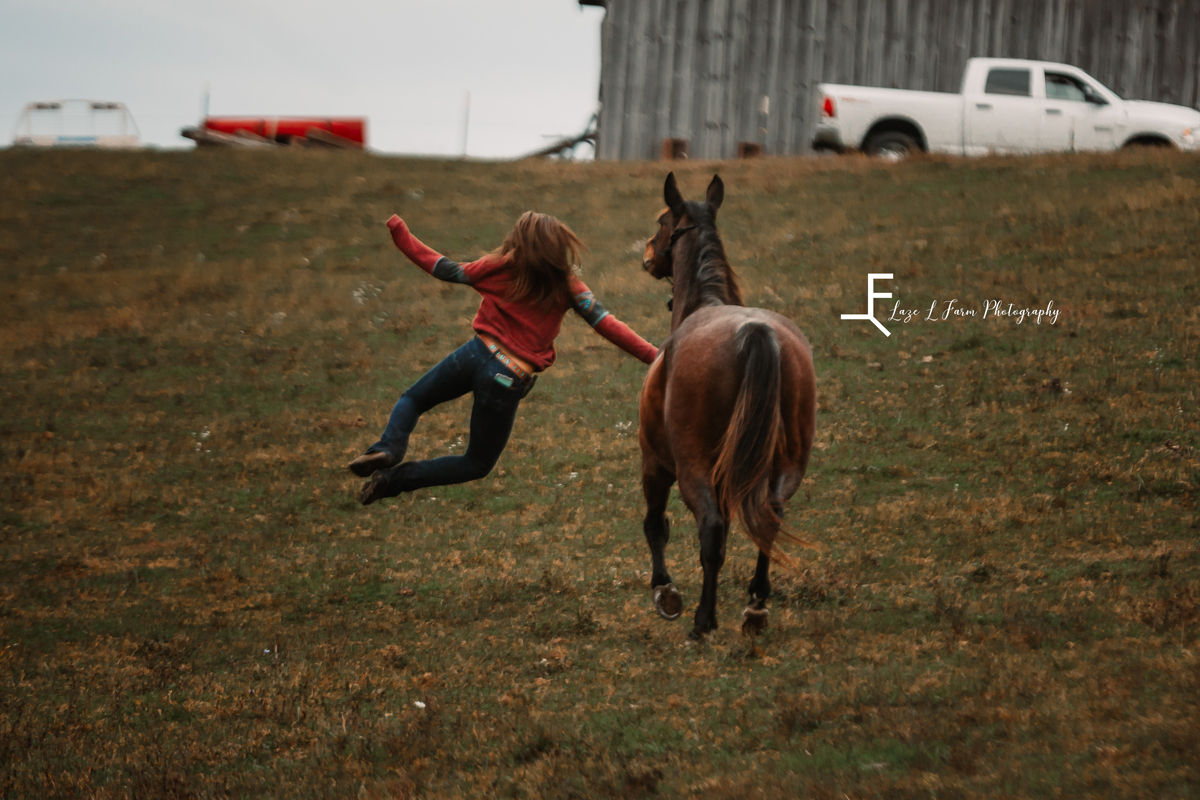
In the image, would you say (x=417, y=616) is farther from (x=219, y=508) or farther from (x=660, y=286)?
(x=660, y=286)

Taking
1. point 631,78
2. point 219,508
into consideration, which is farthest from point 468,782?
point 631,78

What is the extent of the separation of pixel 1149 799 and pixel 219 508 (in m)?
9.61

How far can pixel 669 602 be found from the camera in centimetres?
645

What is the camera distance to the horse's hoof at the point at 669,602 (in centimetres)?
643

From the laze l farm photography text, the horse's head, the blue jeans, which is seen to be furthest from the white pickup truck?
the blue jeans

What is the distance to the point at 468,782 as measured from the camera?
4.68 m

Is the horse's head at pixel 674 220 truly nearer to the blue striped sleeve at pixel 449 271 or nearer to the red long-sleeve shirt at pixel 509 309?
the red long-sleeve shirt at pixel 509 309

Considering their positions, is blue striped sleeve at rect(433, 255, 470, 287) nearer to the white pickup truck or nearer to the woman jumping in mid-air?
the woman jumping in mid-air

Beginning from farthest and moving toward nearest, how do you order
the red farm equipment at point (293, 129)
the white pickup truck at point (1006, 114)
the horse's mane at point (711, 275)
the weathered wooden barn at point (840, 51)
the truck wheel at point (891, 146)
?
the red farm equipment at point (293, 129), the weathered wooden barn at point (840, 51), the truck wheel at point (891, 146), the white pickup truck at point (1006, 114), the horse's mane at point (711, 275)

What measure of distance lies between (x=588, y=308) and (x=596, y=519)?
12.5 feet

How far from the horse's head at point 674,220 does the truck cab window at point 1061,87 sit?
15134 millimetres

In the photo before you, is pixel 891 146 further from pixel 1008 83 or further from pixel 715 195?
pixel 715 195

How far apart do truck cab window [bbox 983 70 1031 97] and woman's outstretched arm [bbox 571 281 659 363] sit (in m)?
16.0

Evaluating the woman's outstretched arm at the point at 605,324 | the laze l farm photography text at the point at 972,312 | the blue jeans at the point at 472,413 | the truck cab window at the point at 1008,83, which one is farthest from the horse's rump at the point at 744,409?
the truck cab window at the point at 1008,83
